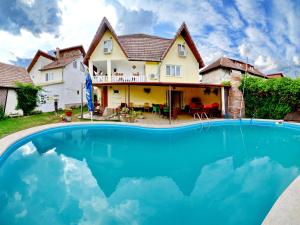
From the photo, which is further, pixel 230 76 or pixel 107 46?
pixel 107 46

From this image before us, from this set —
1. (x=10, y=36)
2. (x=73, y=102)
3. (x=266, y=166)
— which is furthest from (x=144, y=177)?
(x=10, y=36)

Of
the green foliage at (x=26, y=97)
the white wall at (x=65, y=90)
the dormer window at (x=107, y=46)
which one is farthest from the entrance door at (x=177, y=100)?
the green foliage at (x=26, y=97)

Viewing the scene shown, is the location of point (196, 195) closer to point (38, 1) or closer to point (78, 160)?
point (78, 160)

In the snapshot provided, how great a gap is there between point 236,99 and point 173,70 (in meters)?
7.84

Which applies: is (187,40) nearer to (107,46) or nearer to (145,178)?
(107,46)

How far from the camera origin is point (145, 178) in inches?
274

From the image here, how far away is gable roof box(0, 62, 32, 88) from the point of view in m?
20.7

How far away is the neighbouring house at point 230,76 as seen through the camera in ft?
68.3

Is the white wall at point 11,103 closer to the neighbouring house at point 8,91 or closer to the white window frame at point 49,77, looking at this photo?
the neighbouring house at point 8,91

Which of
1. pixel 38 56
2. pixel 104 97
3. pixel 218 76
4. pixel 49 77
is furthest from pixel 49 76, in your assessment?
pixel 218 76

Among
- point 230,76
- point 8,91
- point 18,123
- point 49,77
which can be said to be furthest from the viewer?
point 49,77

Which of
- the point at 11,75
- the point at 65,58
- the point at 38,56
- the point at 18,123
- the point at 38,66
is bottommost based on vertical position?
the point at 18,123

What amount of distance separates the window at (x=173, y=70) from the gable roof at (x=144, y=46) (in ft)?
5.68

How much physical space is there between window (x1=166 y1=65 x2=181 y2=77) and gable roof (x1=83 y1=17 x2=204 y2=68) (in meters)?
1.73
